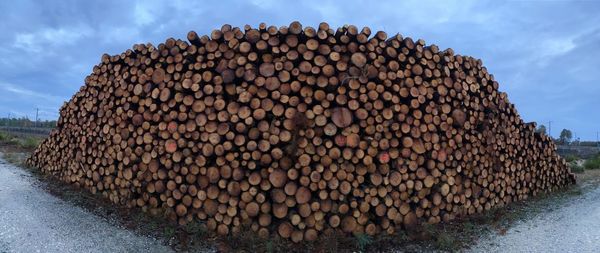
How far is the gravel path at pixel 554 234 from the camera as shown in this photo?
4.73m

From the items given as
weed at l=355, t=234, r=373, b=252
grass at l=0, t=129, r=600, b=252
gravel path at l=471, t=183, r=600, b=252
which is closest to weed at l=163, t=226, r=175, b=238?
grass at l=0, t=129, r=600, b=252

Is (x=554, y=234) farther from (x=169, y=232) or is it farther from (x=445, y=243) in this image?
(x=169, y=232)

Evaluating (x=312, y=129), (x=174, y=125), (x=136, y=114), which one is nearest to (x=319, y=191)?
(x=312, y=129)

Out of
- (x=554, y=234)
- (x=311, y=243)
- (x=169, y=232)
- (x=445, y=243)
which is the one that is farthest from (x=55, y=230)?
(x=554, y=234)

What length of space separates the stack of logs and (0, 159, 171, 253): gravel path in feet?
1.44

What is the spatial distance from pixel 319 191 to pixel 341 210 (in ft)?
0.99

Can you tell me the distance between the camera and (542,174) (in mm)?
7008

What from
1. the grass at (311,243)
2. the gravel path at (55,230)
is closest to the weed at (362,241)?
the grass at (311,243)

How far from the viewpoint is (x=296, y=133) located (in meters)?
4.47

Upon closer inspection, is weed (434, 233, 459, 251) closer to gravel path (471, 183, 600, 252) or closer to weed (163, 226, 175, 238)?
gravel path (471, 183, 600, 252)

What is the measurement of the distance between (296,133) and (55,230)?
2767 mm

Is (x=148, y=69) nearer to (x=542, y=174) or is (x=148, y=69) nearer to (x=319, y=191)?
(x=319, y=191)

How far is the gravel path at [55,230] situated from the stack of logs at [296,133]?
17.3 inches

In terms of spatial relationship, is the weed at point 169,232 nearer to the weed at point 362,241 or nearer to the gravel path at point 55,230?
the gravel path at point 55,230
